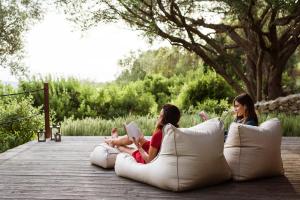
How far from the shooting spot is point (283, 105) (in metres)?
11.0

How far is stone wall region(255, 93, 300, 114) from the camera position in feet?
35.8

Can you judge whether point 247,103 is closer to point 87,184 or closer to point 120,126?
point 87,184

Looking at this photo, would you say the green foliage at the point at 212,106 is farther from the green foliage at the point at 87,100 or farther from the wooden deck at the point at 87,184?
the wooden deck at the point at 87,184

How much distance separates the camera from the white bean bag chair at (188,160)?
4.14m

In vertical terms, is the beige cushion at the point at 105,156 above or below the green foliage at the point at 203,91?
below

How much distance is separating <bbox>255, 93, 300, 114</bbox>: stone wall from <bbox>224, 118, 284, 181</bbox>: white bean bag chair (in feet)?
21.1

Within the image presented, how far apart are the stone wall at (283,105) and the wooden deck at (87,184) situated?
4905 mm

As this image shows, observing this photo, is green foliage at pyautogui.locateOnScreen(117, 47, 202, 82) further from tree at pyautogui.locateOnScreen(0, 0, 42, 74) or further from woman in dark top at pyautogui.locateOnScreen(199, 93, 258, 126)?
woman in dark top at pyautogui.locateOnScreen(199, 93, 258, 126)

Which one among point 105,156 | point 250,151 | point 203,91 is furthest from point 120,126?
point 203,91

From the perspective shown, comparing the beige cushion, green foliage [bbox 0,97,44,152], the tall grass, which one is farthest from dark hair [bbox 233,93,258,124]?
green foliage [bbox 0,97,44,152]

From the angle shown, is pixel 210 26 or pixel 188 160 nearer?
pixel 188 160

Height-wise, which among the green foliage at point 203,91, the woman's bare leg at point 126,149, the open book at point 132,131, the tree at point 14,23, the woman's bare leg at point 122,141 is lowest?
the woman's bare leg at point 126,149

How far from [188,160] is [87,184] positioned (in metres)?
1.00

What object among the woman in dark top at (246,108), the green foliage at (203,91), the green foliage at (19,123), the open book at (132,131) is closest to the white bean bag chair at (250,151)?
the woman in dark top at (246,108)
